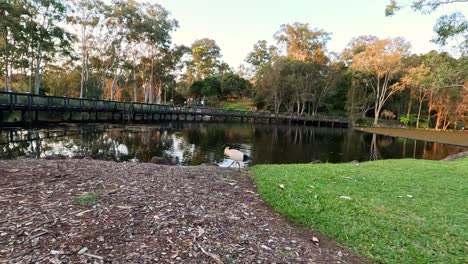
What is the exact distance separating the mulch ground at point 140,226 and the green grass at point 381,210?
0.29 metres

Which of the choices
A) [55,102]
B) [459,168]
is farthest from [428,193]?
[55,102]

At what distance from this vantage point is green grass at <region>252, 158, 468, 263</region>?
3.01m

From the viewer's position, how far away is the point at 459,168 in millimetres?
7953

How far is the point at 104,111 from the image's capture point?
80.2ft

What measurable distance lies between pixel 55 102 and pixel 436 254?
72.4 feet

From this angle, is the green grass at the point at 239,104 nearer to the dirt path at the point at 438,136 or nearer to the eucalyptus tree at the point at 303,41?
the eucalyptus tree at the point at 303,41

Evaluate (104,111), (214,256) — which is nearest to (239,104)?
(104,111)

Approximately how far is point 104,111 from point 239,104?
107ft

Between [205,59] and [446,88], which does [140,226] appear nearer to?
[446,88]

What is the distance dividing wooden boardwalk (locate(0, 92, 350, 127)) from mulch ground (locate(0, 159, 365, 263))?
582 inches

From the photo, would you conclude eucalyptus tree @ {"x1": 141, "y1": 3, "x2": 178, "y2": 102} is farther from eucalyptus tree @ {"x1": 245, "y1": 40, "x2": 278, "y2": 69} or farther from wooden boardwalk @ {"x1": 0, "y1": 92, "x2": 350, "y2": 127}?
eucalyptus tree @ {"x1": 245, "y1": 40, "x2": 278, "y2": 69}

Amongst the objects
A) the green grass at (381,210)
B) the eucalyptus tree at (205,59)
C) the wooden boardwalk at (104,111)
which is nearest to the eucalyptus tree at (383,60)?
the wooden boardwalk at (104,111)

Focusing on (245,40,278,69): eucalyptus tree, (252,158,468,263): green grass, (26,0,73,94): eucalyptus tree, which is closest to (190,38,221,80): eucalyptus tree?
(245,40,278,69): eucalyptus tree

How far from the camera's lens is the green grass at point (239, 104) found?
5209 centimetres
